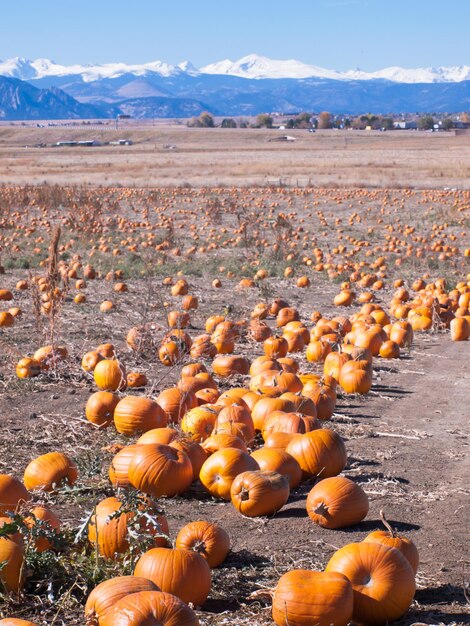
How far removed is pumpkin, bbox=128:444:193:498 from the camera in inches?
198

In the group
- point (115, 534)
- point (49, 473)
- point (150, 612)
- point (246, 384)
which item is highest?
point (150, 612)

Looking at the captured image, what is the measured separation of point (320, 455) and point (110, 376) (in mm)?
2643

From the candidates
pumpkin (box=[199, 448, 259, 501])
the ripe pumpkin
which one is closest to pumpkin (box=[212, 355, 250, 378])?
pumpkin (box=[199, 448, 259, 501])

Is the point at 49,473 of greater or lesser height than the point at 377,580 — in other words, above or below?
below

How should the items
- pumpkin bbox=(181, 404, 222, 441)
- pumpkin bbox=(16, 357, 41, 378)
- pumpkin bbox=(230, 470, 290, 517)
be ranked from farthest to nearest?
pumpkin bbox=(16, 357, 41, 378) < pumpkin bbox=(181, 404, 222, 441) < pumpkin bbox=(230, 470, 290, 517)

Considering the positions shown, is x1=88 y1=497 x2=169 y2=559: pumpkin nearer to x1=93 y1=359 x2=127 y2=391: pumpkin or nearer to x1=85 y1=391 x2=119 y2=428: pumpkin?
x1=85 y1=391 x2=119 y2=428: pumpkin

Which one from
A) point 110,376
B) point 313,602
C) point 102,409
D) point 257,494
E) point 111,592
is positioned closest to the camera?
point 111,592

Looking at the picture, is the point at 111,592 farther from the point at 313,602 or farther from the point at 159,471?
the point at 159,471

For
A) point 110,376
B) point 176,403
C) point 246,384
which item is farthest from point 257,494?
point 246,384

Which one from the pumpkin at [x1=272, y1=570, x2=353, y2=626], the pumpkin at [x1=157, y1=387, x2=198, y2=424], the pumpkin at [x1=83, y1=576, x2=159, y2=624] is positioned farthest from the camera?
the pumpkin at [x1=157, y1=387, x2=198, y2=424]

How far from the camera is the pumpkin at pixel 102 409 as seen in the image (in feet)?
21.4

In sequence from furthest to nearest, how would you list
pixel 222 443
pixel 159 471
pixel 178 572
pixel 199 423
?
pixel 199 423
pixel 222 443
pixel 159 471
pixel 178 572

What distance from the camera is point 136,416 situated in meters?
6.24

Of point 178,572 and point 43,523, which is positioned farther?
point 43,523
